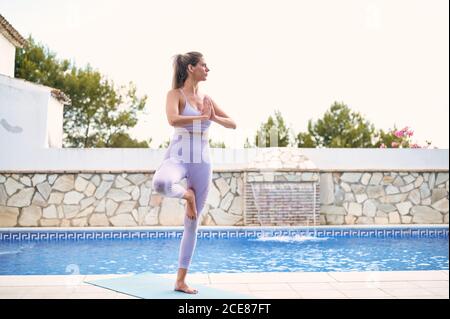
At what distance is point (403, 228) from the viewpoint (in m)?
9.99

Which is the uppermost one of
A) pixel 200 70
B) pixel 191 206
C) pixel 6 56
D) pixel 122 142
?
pixel 6 56

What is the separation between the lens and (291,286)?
3.87 meters

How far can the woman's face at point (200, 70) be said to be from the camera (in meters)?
3.59

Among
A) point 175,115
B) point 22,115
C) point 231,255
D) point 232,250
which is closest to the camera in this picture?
point 175,115

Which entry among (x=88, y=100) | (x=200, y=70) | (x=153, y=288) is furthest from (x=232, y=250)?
(x=88, y=100)

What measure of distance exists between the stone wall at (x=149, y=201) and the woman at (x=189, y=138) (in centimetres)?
653

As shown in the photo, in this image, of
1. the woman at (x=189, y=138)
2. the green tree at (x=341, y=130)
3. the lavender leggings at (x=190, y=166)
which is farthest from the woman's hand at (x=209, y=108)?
the green tree at (x=341, y=130)

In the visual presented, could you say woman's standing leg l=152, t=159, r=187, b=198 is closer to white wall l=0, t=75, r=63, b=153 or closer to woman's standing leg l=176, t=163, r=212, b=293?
woman's standing leg l=176, t=163, r=212, b=293

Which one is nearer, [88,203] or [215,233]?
[215,233]

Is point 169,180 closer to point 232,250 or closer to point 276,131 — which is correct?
point 232,250

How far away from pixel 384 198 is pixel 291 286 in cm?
747

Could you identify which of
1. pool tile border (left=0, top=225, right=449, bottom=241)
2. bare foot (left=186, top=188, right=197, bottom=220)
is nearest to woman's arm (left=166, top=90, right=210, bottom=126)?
bare foot (left=186, top=188, right=197, bottom=220)

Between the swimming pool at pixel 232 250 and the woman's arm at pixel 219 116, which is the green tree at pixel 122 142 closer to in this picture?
the swimming pool at pixel 232 250

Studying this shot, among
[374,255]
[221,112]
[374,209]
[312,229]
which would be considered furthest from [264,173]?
[221,112]
